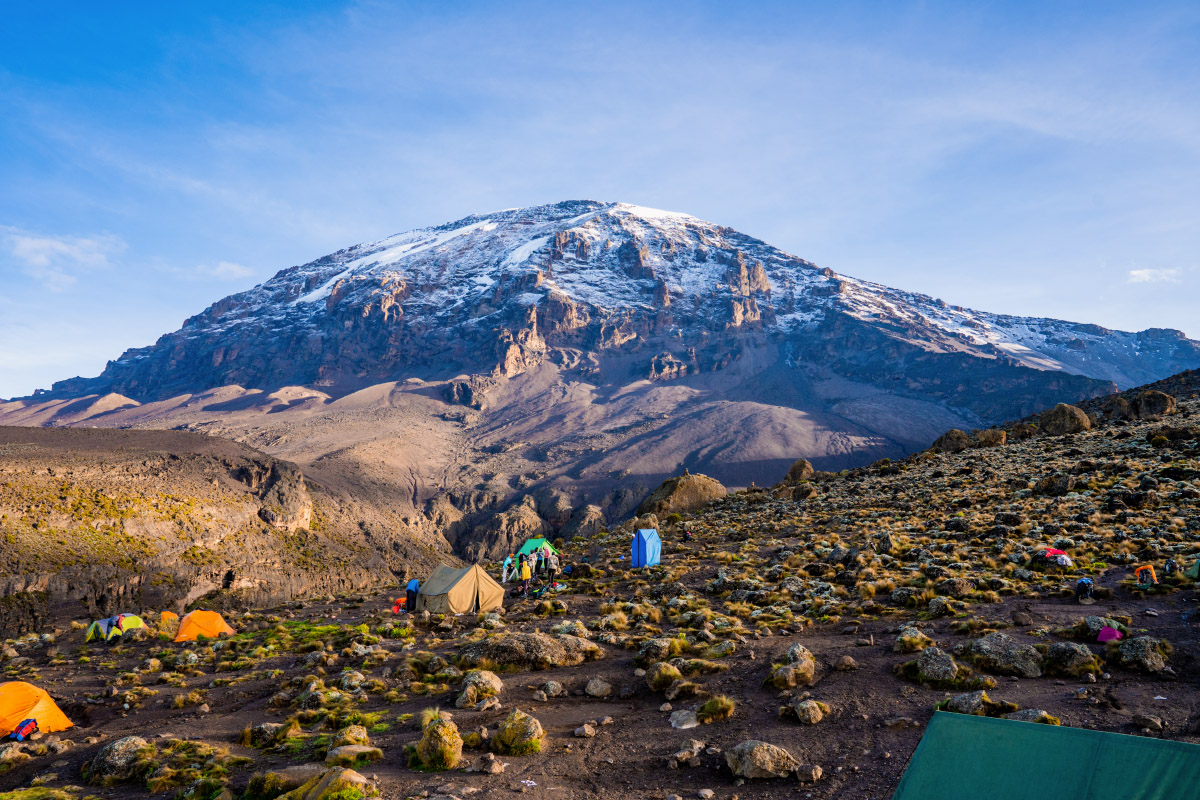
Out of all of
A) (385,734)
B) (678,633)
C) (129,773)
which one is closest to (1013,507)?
(678,633)

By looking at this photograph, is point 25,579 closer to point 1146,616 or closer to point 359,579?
point 359,579

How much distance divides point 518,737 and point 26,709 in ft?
40.3

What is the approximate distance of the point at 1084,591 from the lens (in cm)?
1269

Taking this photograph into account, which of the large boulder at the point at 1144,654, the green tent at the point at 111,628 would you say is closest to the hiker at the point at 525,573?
the green tent at the point at 111,628

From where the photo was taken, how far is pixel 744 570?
21297mm

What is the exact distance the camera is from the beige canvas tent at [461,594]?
22500 mm

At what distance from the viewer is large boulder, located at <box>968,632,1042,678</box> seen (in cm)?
944

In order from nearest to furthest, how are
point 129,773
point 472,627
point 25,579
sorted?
point 129,773 → point 472,627 → point 25,579

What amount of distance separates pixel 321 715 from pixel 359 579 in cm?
7232

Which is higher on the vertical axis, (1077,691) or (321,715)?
(1077,691)

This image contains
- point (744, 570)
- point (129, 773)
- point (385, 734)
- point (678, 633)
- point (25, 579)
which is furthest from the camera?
point (25, 579)

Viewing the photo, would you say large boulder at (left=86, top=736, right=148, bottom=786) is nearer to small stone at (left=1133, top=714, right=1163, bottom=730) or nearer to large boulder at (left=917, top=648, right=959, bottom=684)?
large boulder at (left=917, top=648, right=959, bottom=684)

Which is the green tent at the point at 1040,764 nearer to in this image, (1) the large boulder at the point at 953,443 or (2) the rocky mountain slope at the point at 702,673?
(2) the rocky mountain slope at the point at 702,673

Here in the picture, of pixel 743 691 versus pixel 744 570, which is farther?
pixel 744 570
